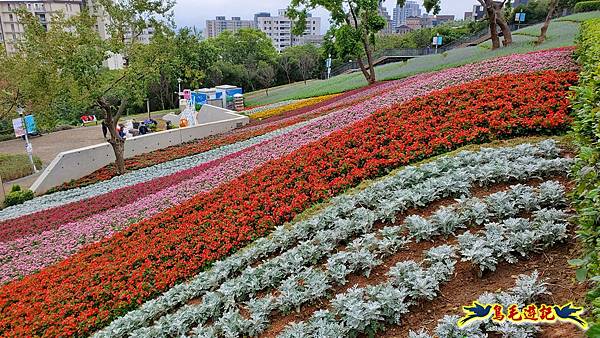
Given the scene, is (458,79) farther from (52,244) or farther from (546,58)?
(52,244)

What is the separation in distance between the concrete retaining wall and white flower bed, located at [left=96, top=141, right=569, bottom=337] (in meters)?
13.1

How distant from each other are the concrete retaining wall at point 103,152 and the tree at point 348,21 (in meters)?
7.22

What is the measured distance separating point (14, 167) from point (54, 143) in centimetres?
1014

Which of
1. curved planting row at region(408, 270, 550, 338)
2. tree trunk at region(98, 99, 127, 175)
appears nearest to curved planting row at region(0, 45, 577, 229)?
tree trunk at region(98, 99, 127, 175)

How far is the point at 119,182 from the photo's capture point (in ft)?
49.9

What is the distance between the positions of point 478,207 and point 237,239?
3.98m

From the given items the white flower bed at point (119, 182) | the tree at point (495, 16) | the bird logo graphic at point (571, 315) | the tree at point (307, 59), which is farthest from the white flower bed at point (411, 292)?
the tree at point (307, 59)

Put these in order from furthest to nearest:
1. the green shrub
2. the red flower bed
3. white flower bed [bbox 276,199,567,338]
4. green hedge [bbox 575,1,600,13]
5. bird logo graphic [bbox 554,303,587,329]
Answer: green hedge [bbox 575,1,600,13]
the green shrub
the red flower bed
white flower bed [bbox 276,199,567,338]
bird logo graphic [bbox 554,303,587,329]

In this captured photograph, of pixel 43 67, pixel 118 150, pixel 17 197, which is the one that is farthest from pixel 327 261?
pixel 17 197


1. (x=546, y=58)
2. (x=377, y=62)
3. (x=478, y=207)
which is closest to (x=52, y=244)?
(x=478, y=207)

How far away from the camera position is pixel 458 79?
40.4ft

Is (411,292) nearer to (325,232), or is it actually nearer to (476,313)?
(476,313)

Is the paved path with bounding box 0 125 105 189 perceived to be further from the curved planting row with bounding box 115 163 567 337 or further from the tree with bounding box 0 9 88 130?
the curved planting row with bounding box 115 163 567 337

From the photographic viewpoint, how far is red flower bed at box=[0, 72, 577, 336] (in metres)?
6.68
